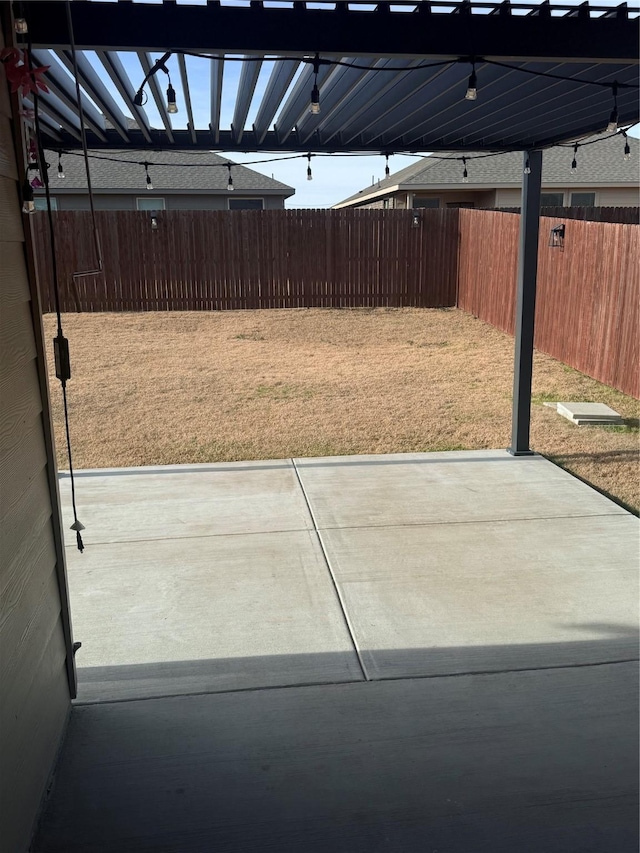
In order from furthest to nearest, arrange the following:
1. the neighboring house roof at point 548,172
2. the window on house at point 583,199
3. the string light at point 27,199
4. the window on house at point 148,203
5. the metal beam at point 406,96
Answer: the window on house at point 583,199 < the window on house at point 148,203 < the neighboring house roof at point 548,172 < the metal beam at point 406,96 < the string light at point 27,199

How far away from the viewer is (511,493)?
18.0 feet

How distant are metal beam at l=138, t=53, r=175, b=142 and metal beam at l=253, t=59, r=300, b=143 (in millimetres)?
673

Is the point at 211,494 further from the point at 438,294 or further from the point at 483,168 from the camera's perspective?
the point at 483,168

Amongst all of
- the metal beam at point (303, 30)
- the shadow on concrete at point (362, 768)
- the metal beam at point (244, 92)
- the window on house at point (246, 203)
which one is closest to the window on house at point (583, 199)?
the window on house at point (246, 203)

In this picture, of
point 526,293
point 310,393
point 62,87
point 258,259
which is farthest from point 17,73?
point 258,259

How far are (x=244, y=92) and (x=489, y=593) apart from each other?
3430 millimetres

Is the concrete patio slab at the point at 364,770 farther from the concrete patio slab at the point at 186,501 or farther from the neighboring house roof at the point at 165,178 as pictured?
the neighboring house roof at the point at 165,178

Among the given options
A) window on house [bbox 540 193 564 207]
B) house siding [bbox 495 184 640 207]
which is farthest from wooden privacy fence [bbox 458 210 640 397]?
window on house [bbox 540 193 564 207]

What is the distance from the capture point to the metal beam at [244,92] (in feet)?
14.0

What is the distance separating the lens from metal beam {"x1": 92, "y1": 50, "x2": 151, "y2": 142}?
3.85 metres

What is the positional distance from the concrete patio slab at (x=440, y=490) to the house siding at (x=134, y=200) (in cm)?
1596

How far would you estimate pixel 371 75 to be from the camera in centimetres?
432

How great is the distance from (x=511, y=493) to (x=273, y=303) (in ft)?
40.1

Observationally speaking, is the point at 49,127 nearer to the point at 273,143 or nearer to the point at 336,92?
the point at 273,143
